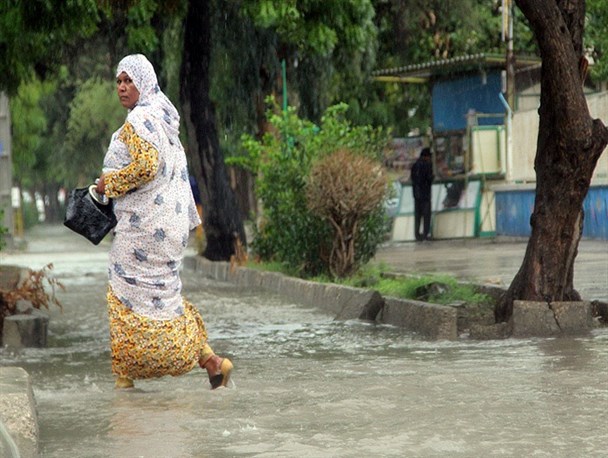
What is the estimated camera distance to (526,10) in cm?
1086

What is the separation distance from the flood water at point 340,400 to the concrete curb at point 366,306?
0.81 feet

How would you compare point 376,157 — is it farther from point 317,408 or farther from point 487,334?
point 317,408

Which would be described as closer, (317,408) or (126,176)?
(317,408)

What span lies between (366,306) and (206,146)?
10137mm

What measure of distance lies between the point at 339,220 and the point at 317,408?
8142mm

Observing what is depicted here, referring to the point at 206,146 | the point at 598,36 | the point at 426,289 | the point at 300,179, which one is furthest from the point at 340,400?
the point at 598,36

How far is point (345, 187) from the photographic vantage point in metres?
14.7

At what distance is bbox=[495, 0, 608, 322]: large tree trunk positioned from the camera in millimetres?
10828

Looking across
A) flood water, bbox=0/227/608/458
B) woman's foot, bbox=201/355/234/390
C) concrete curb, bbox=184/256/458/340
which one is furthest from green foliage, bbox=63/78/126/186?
woman's foot, bbox=201/355/234/390

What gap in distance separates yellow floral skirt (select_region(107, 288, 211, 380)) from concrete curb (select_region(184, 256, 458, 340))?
3.29m

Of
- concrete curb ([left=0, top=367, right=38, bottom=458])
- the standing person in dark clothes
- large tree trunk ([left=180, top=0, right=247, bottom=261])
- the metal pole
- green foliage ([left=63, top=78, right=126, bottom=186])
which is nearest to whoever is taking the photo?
concrete curb ([left=0, top=367, right=38, bottom=458])

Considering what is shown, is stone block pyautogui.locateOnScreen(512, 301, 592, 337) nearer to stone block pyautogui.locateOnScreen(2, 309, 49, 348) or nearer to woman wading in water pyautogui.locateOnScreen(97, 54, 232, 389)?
woman wading in water pyautogui.locateOnScreen(97, 54, 232, 389)

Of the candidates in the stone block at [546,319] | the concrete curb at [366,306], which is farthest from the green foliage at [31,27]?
the stone block at [546,319]

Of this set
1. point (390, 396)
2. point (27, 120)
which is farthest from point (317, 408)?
point (27, 120)
